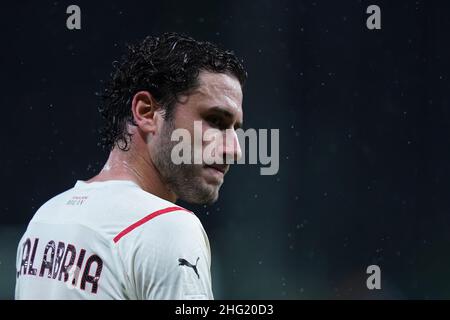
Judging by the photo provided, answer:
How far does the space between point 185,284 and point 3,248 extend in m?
4.35

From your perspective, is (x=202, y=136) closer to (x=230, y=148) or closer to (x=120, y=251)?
(x=230, y=148)

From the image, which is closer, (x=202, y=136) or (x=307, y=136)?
(x=202, y=136)

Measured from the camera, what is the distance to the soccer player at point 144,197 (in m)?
1.62

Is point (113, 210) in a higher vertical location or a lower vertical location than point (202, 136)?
lower

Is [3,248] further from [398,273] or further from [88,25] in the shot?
[398,273]

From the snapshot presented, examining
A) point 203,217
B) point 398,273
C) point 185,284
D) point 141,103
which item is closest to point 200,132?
point 141,103

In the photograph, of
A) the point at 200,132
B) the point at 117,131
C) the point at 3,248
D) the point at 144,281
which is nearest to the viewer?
the point at 144,281

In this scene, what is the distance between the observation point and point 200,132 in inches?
78.5

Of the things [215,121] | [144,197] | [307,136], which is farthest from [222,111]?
[307,136]

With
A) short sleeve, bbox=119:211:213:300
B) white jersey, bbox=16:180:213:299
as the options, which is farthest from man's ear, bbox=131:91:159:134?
short sleeve, bbox=119:211:213:300

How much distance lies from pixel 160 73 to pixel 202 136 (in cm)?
26

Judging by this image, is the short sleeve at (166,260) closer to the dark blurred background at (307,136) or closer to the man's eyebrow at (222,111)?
the man's eyebrow at (222,111)

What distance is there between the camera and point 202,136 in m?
1.99

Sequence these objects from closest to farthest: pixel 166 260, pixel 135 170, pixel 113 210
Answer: pixel 166 260
pixel 113 210
pixel 135 170
